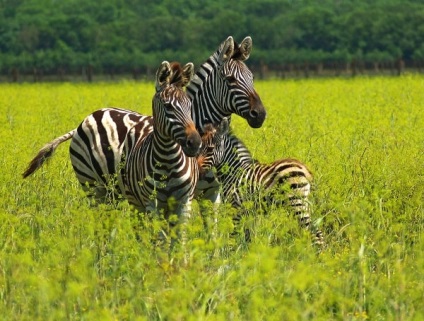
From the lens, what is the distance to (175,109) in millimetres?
8086

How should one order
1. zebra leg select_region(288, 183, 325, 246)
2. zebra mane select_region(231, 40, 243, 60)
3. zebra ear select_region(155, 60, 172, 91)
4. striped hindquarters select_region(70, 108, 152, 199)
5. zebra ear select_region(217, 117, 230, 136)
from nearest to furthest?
zebra ear select_region(155, 60, 172, 91) → zebra leg select_region(288, 183, 325, 246) → striped hindquarters select_region(70, 108, 152, 199) → zebra ear select_region(217, 117, 230, 136) → zebra mane select_region(231, 40, 243, 60)

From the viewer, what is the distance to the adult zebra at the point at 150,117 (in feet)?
30.5

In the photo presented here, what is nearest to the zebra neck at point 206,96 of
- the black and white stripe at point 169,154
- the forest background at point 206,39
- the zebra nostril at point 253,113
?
the zebra nostril at point 253,113

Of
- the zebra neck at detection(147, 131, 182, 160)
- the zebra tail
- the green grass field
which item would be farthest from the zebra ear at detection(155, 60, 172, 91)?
the zebra tail

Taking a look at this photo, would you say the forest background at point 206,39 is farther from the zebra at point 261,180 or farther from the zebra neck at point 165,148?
the zebra neck at point 165,148

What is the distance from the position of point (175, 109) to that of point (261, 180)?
5.14 ft

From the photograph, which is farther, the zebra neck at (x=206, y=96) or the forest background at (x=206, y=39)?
the forest background at (x=206, y=39)

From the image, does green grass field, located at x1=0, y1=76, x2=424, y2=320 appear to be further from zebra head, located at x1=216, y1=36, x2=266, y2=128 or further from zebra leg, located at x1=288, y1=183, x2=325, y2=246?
zebra head, located at x1=216, y1=36, x2=266, y2=128

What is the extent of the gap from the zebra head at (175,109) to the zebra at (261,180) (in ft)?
2.20

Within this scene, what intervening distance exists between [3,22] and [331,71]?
64582 mm

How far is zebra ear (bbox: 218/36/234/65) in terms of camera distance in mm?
9734

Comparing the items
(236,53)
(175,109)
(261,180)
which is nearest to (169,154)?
(175,109)

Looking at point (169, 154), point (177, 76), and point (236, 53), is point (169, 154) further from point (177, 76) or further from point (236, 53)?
point (236, 53)

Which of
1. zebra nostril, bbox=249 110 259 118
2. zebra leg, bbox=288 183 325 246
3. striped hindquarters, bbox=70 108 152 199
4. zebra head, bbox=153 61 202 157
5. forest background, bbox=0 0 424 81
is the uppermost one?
zebra head, bbox=153 61 202 157
